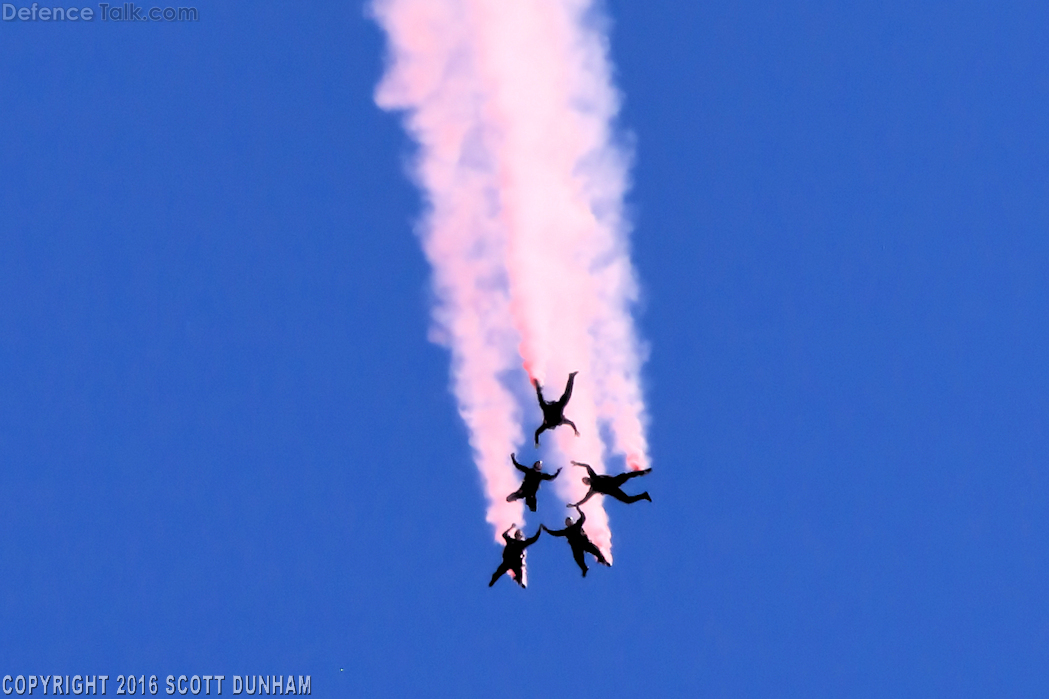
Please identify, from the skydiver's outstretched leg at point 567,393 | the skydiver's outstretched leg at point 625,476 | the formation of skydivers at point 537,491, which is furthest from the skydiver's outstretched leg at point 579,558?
the skydiver's outstretched leg at point 567,393

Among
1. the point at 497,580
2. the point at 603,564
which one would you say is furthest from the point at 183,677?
the point at 603,564

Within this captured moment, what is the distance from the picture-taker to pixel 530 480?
2564 cm

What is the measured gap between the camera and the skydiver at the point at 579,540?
26.2m

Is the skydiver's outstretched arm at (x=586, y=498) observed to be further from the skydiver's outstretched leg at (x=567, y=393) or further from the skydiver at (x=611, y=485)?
the skydiver's outstretched leg at (x=567, y=393)

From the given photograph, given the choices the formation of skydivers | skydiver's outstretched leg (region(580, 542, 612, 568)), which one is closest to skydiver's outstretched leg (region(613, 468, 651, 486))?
the formation of skydivers

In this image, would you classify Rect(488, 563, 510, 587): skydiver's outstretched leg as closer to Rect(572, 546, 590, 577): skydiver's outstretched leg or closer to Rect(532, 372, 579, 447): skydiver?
Rect(572, 546, 590, 577): skydiver's outstretched leg

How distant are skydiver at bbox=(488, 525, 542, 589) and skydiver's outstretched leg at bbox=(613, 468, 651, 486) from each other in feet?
7.83

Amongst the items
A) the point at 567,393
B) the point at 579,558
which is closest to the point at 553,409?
Result: the point at 567,393

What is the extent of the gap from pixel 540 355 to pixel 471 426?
3.55 metres

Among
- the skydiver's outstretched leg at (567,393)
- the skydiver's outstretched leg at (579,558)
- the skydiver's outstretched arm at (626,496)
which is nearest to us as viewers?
the skydiver's outstretched leg at (567,393)

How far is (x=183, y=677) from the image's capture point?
3225cm

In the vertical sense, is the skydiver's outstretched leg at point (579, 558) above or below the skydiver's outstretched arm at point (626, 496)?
below

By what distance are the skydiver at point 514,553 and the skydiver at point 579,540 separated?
63 cm

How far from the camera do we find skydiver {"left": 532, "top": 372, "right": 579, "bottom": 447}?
24.4 meters
